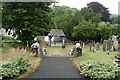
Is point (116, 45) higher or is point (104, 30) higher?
point (104, 30)

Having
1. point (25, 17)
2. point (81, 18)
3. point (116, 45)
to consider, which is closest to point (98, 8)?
point (81, 18)

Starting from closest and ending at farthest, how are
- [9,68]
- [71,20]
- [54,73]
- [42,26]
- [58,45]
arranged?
[9,68], [54,73], [42,26], [58,45], [71,20]

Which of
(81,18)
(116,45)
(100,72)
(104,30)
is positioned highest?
(81,18)

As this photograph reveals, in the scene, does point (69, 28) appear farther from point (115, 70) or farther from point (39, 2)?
point (115, 70)

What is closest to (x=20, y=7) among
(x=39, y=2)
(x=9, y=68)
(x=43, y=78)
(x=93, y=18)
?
(x=39, y=2)

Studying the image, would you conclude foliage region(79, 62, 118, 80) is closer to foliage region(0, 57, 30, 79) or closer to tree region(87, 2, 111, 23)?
foliage region(0, 57, 30, 79)

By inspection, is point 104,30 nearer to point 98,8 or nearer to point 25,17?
point 98,8

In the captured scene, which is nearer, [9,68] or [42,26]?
[9,68]

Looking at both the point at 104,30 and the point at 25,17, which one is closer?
the point at 25,17

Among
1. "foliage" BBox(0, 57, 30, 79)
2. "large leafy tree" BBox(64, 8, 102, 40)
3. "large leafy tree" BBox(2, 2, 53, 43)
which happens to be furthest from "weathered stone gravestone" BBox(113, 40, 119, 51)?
"foliage" BBox(0, 57, 30, 79)

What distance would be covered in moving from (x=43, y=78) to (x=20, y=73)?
1691 mm

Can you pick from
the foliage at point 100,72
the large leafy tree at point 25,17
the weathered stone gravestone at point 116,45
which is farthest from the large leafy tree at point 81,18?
the foliage at point 100,72

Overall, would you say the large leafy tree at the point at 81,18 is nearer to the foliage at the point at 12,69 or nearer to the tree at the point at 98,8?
the tree at the point at 98,8

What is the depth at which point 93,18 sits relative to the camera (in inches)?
1101
